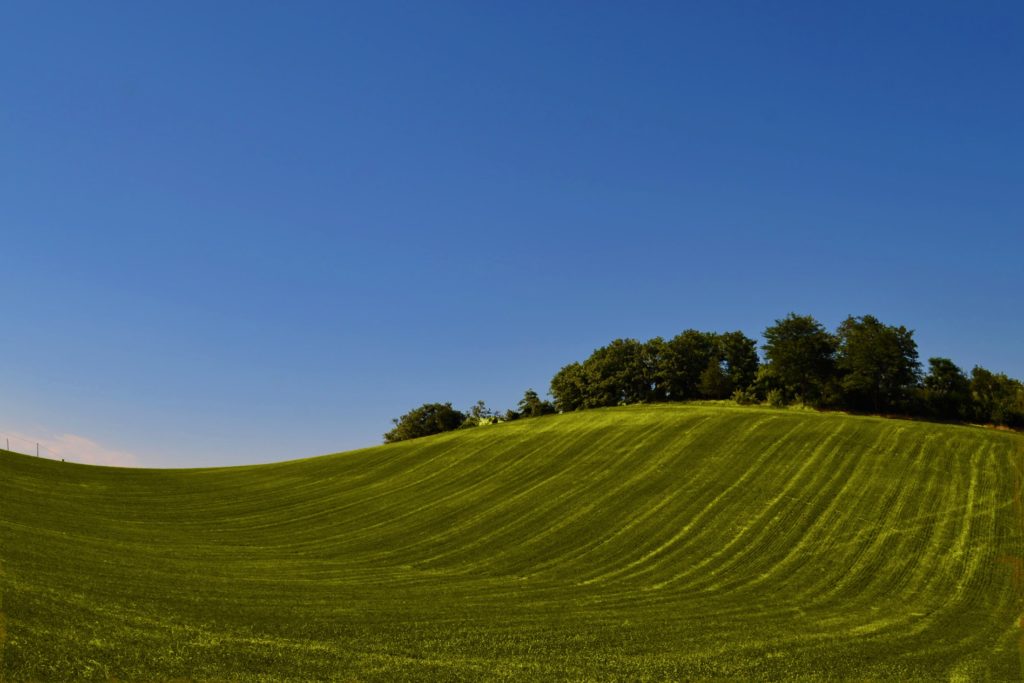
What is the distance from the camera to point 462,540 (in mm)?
36250

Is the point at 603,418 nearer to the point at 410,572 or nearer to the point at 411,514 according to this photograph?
the point at 411,514

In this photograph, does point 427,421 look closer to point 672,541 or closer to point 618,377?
point 618,377

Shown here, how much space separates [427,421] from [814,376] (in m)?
62.0

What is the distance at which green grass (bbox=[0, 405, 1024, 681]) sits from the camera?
645 inches

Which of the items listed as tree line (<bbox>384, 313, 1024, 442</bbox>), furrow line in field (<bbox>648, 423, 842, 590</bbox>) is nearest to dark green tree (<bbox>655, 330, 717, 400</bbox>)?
tree line (<bbox>384, 313, 1024, 442</bbox>)

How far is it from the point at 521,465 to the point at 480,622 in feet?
104

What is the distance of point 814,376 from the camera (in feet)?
232

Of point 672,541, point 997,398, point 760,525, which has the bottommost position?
point 672,541

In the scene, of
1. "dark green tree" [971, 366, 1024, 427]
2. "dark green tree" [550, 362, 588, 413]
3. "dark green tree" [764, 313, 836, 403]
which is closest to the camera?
"dark green tree" [971, 366, 1024, 427]

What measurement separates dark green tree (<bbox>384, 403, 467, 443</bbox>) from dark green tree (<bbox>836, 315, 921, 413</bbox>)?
61098mm

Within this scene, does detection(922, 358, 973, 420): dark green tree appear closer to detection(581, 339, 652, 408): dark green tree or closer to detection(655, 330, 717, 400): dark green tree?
detection(655, 330, 717, 400): dark green tree

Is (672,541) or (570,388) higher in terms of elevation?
(570,388)

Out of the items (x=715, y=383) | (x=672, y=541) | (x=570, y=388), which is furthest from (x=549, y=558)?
(x=570, y=388)

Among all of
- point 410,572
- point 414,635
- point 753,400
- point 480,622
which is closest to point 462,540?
point 410,572
